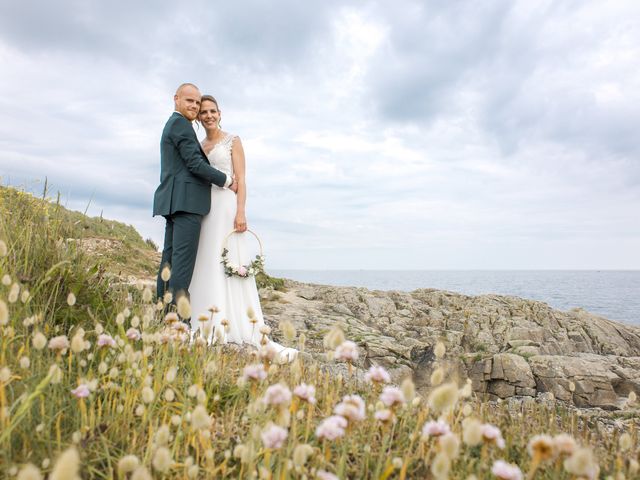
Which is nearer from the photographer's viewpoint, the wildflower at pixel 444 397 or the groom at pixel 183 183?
the wildflower at pixel 444 397

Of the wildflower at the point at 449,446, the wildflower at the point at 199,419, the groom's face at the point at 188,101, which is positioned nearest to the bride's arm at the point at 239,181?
the groom's face at the point at 188,101

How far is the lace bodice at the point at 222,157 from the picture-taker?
724cm

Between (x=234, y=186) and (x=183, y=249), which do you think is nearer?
(x=183, y=249)

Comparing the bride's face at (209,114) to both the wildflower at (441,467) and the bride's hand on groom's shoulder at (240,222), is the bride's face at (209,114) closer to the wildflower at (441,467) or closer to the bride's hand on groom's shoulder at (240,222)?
the bride's hand on groom's shoulder at (240,222)

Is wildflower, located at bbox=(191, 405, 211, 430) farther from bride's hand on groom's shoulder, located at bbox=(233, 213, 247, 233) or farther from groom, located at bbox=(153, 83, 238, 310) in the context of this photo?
bride's hand on groom's shoulder, located at bbox=(233, 213, 247, 233)

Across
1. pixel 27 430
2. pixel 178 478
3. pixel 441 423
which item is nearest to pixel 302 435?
pixel 178 478

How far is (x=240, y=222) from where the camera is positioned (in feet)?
24.1

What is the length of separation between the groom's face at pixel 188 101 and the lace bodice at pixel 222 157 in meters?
0.65

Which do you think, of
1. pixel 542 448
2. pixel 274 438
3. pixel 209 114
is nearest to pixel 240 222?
pixel 209 114

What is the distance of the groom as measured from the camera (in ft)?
21.6

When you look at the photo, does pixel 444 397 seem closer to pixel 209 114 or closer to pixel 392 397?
pixel 392 397

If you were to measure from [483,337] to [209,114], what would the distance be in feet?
32.9

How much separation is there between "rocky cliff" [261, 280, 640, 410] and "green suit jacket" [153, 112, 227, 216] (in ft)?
11.3

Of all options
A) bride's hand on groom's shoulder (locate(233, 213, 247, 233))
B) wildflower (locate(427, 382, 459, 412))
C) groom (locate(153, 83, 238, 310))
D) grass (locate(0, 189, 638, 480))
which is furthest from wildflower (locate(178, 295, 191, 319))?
bride's hand on groom's shoulder (locate(233, 213, 247, 233))
